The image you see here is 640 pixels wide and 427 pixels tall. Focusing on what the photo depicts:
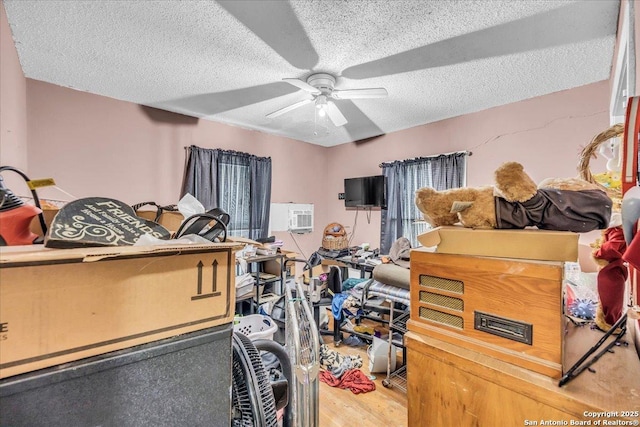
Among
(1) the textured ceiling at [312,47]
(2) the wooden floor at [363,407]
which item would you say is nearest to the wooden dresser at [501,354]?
(2) the wooden floor at [363,407]

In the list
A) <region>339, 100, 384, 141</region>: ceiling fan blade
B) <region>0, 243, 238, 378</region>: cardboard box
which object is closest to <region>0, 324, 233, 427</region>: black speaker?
<region>0, 243, 238, 378</region>: cardboard box

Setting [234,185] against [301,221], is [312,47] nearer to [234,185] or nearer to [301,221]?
[234,185]

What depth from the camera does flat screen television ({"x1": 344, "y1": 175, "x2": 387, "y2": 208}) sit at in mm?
4059

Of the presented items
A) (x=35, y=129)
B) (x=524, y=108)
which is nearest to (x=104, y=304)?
(x=35, y=129)

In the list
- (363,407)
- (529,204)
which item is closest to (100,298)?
(529,204)

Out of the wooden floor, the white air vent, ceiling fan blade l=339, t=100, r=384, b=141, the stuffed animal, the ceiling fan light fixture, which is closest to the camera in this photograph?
the stuffed animal

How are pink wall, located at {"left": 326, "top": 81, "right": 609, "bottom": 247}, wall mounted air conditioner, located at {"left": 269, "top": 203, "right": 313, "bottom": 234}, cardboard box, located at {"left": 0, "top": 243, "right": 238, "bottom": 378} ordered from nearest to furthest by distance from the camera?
cardboard box, located at {"left": 0, "top": 243, "right": 238, "bottom": 378} → pink wall, located at {"left": 326, "top": 81, "right": 609, "bottom": 247} → wall mounted air conditioner, located at {"left": 269, "top": 203, "right": 313, "bottom": 234}

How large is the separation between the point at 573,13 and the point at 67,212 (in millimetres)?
2502

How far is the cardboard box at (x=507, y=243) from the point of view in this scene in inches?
26.9

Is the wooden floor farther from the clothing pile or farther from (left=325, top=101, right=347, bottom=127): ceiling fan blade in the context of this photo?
(left=325, top=101, right=347, bottom=127): ceiling fan blade

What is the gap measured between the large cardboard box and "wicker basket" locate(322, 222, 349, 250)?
3.35 meters

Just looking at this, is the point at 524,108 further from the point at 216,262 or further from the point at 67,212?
the point at 67,212

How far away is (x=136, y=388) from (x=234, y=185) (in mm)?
3394

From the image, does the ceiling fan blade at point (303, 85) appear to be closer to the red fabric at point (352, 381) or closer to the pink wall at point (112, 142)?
the pink wall at point (112, 142)
